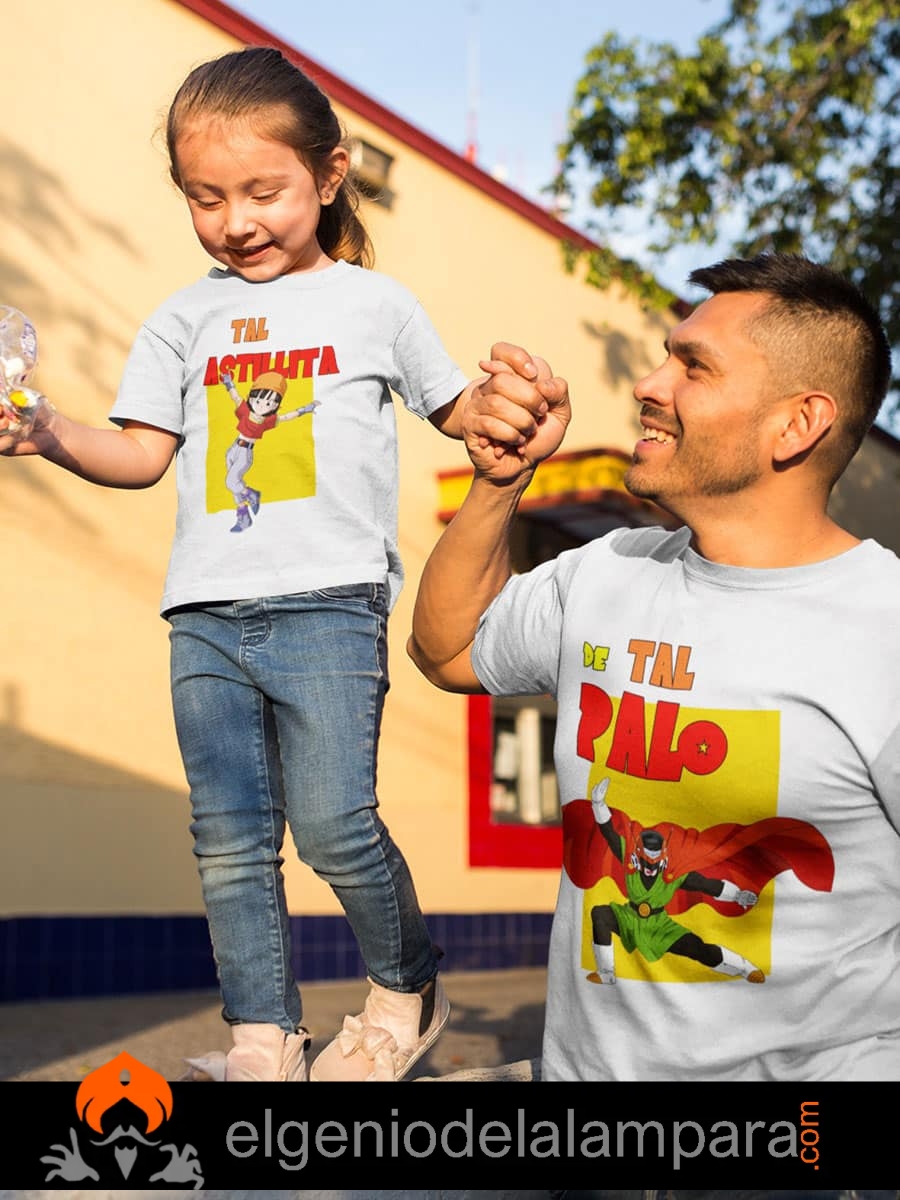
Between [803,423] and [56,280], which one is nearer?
[803,423]

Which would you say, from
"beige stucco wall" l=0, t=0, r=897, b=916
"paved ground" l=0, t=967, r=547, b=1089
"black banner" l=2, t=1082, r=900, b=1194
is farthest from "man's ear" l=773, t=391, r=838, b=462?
"beige stucco wall" l=0, t=0, r=897, b=916

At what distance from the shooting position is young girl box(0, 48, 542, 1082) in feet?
7.93

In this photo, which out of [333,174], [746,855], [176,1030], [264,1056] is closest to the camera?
[746,855]

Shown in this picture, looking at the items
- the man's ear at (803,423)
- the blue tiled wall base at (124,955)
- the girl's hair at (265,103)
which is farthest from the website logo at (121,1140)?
the blue tiled wall base at (124,955)

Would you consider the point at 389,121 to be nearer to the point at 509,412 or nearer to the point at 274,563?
the point at 274,563

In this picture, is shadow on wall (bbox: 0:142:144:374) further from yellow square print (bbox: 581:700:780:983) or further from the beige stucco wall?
yellow square print (bbox: 581:700:780:983)

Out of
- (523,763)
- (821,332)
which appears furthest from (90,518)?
(821,332)

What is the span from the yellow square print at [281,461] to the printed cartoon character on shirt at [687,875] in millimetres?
943

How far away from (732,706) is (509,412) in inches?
22.5

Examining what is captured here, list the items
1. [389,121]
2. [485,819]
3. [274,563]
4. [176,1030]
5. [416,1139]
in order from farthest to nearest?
[485,819] → [389,121] → [176,1030] → [274,563] → [416,1139]

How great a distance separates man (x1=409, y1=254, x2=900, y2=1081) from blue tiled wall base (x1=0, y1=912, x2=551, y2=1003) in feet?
16.9

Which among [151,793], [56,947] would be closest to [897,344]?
[151,793]

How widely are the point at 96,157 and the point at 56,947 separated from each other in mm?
4234

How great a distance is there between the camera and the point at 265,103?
2512 mm
